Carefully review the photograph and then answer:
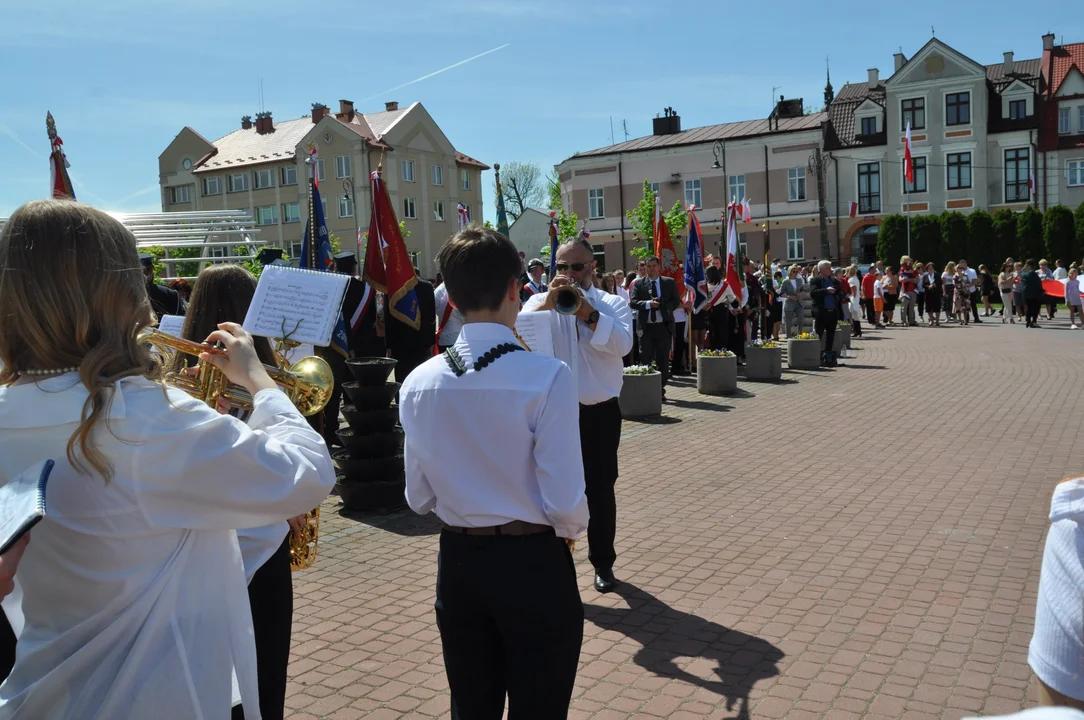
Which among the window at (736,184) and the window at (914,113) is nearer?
the window at (914,113)

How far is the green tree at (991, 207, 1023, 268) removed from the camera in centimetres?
4653

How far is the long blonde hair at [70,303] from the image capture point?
1.85 m

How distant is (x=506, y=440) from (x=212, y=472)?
109cm

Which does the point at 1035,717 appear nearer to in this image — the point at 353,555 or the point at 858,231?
the point at 353,555

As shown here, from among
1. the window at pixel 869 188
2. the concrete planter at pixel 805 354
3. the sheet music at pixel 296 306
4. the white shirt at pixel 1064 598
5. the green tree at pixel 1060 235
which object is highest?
the window at pixel 869 188

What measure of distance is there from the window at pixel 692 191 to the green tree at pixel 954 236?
14559 millimetres

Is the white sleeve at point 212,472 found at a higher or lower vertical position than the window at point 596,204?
lower

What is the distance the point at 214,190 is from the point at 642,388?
204ft

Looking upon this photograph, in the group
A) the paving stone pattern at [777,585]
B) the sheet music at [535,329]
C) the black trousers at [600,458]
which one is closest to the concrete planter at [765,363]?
the paving stone pattern at [777,585]

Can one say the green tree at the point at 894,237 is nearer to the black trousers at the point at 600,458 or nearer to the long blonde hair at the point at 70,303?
the black trousers at the point at 600,458

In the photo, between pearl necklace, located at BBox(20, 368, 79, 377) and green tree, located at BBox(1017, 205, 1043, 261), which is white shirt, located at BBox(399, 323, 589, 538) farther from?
green tree, located at BBox(1017, 205, 1043, 261)

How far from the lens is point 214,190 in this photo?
222ft

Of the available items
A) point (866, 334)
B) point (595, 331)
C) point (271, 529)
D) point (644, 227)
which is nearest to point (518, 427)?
point (271, 529)

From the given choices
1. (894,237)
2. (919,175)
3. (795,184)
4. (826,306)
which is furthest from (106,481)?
(919,175)
